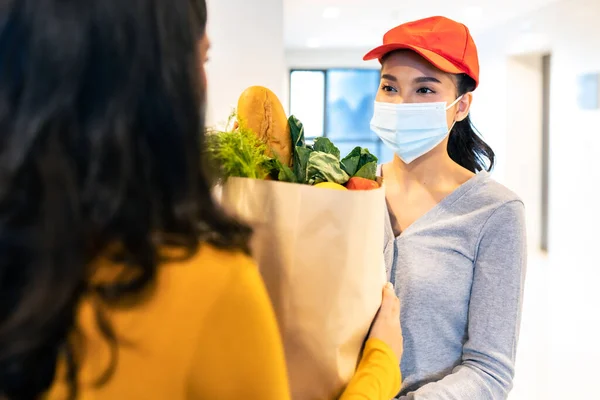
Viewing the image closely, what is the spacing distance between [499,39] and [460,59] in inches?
280

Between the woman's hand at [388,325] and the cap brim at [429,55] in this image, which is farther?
the cap brim at [429,55]

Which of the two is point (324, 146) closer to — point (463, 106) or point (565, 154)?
point (463, 106)

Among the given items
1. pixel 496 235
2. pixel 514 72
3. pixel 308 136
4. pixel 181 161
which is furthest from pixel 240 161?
pixel 308 136

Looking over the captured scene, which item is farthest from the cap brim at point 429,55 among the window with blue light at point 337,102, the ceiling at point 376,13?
the window with blue light at point 337,102

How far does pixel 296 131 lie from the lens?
101 centimetres

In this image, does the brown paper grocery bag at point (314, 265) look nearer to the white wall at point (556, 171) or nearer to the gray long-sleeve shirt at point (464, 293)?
the gray long-sleeve shirt at point (464, 293)

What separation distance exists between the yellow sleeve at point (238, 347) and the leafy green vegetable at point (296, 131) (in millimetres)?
451

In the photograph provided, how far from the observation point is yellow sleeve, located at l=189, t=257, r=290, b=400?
56 centimetres

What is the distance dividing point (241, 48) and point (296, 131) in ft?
8.53

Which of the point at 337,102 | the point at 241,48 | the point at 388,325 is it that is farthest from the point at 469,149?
the point at 337,102

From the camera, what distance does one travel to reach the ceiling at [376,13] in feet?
21.2

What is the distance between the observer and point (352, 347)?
2.92ft

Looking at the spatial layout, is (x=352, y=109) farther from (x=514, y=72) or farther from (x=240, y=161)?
(x=240, y=161)

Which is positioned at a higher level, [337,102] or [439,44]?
[337,102]
